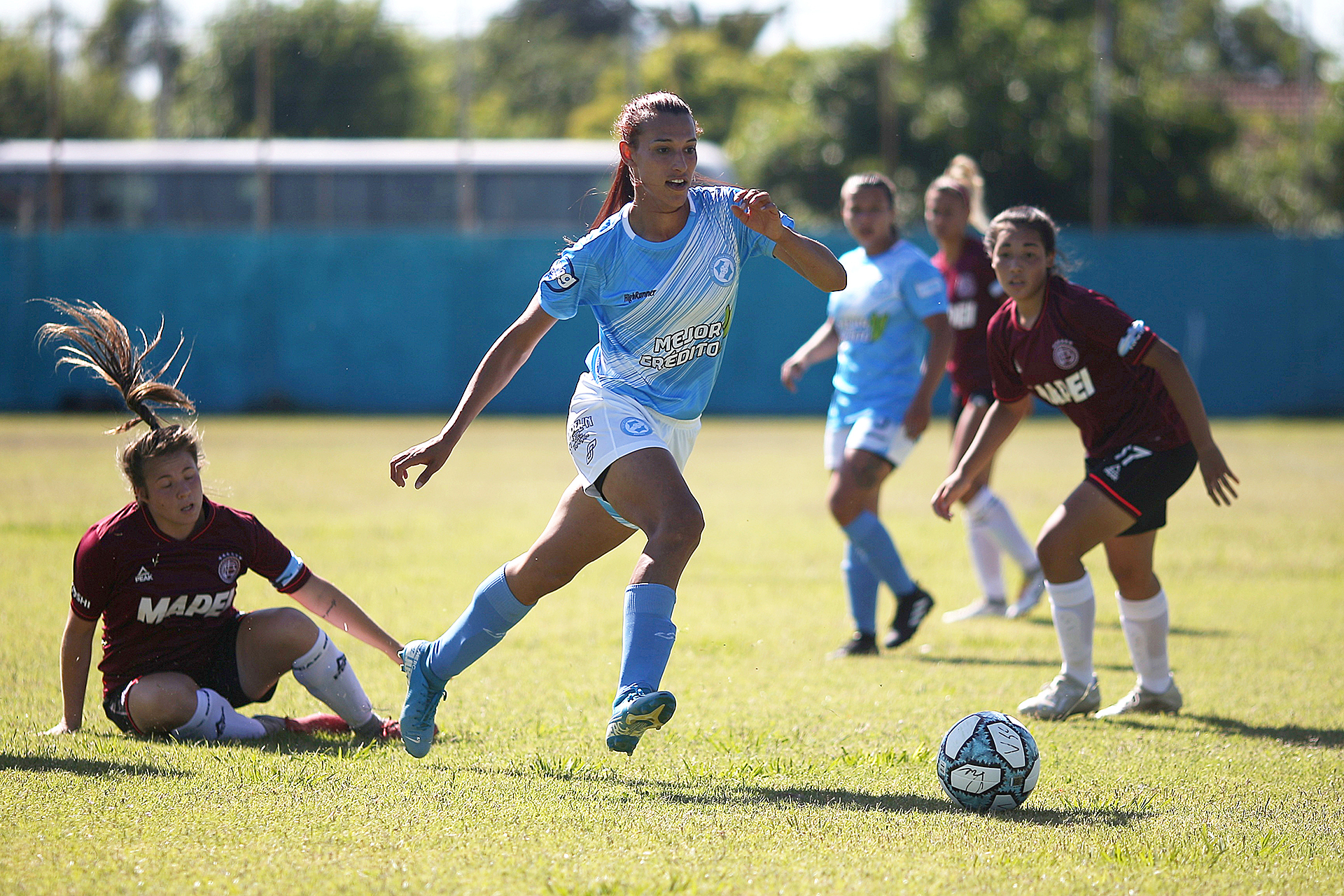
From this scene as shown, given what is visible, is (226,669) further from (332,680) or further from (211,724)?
(332,680)

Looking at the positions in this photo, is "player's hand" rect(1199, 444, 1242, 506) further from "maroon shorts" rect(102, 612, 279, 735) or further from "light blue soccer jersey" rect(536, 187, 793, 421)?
"maroon shorts" rect(102, 612, 279, 735)

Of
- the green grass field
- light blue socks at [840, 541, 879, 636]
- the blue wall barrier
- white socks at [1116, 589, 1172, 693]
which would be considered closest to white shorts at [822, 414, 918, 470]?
light blue socks at [840, 541, 879, 636]

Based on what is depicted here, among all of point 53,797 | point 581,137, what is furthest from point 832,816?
point 581,137

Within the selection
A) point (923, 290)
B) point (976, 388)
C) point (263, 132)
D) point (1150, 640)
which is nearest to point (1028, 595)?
point (976, 388)

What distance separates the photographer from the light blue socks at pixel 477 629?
420cm

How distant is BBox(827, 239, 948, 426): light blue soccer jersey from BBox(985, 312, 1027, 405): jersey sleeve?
140 cm

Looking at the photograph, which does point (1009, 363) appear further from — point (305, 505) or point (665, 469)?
point (305, 505)

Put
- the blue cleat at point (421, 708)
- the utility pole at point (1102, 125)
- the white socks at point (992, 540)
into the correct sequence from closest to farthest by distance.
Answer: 1. the blue cleat at point (421, 708)
2. the white socks at point (992, 540)
3. the utility pole at point (1102, 125)

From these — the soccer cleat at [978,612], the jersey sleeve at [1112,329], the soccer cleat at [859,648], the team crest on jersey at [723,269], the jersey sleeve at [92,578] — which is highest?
the team crest on jersey at [723,269]

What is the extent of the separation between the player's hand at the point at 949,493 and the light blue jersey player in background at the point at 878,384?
58.0 inches

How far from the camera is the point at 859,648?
20.9 ft

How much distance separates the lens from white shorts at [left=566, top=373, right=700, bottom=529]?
402cm

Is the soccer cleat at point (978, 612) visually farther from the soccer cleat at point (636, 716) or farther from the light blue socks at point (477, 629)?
the soccer cleat at point (636, 716)

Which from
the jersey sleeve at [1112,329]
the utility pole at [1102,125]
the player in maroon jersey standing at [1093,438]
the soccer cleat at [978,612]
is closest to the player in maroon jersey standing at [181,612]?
the player in maroon jersey standing at [1093,438]
